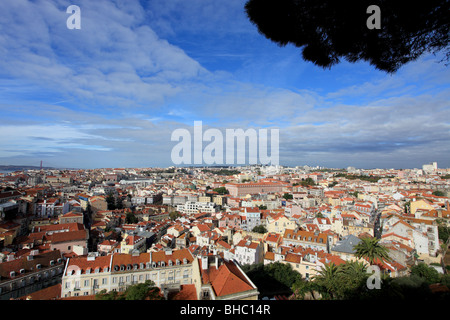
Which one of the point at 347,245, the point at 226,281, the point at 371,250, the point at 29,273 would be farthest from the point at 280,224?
the point at 29,273

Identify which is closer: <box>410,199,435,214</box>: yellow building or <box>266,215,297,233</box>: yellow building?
<box>266,215,297,233</box>: yellow building

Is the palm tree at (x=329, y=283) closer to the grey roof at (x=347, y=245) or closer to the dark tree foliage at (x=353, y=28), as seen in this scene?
the grey roof at (x=347, y=245)

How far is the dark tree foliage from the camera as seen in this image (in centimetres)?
275

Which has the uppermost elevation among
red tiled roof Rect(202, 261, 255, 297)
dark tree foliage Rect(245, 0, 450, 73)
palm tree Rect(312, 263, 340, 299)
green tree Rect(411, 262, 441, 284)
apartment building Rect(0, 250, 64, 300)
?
dark tree foliage Rect(245, 0, 450, 73)

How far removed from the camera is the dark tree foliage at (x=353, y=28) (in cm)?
275

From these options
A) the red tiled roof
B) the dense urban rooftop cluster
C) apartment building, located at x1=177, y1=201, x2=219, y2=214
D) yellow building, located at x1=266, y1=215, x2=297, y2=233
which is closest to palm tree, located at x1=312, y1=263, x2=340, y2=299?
the dense urban rooftop cluster

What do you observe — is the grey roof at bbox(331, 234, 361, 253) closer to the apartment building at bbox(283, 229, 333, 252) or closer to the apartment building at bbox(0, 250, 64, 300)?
the apartment building at bbox(283, 229, 333, 252)

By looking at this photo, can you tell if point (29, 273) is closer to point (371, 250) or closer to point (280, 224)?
point (371, 250)

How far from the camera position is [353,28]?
119 inches

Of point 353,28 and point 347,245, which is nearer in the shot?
point 353,28

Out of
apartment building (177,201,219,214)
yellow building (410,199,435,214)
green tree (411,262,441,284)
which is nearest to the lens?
green tree (411,262,441,284)

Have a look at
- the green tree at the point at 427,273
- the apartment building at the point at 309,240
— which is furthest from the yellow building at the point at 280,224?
the green tree at the point at 427,273
